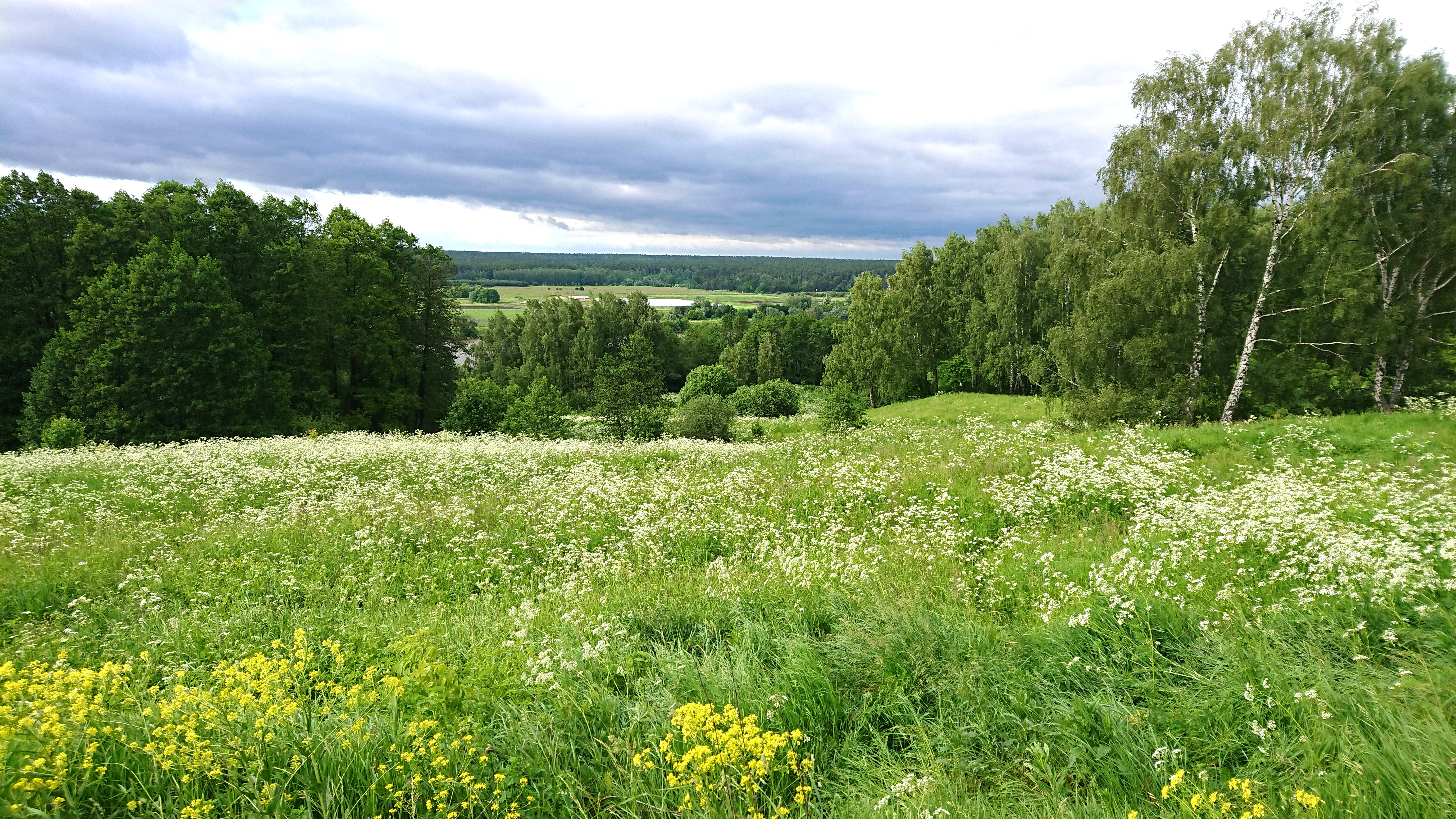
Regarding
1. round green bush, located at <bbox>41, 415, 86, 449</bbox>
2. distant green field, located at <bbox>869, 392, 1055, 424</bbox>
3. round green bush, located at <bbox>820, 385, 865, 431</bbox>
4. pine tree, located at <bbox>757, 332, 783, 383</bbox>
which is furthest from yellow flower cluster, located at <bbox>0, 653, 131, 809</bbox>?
pine tree, located at <bbox>757, 332, 783, 383</bbox>

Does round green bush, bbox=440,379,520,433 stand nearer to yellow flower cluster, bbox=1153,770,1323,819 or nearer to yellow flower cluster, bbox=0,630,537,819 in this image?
yellow flower cluster, bbox=0,630,537,819

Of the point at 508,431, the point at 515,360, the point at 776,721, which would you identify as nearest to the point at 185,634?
the point at 776,721

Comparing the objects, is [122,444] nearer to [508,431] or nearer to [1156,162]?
[508,431]

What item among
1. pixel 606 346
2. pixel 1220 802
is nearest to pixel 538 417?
pixel 1220 802

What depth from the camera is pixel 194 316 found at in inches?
1069

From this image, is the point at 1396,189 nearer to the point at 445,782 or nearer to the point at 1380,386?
the point at 1380,386

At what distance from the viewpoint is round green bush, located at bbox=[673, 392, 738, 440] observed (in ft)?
99.0

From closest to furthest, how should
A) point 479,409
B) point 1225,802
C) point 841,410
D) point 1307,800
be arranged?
point 1307,800
point 1225,802
point 841,410
point 479,409

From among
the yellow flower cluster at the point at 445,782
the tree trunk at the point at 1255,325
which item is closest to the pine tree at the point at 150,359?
the yellow flower cluster at the point at 445,782

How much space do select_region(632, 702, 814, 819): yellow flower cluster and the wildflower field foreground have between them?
0.03 metres

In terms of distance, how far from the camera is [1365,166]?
1823 centimetres

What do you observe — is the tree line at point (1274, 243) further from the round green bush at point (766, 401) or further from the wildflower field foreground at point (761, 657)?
the round green bush at point (766, 401)

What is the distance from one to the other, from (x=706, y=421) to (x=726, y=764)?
27240mm

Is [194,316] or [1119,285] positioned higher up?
[1119,285]
